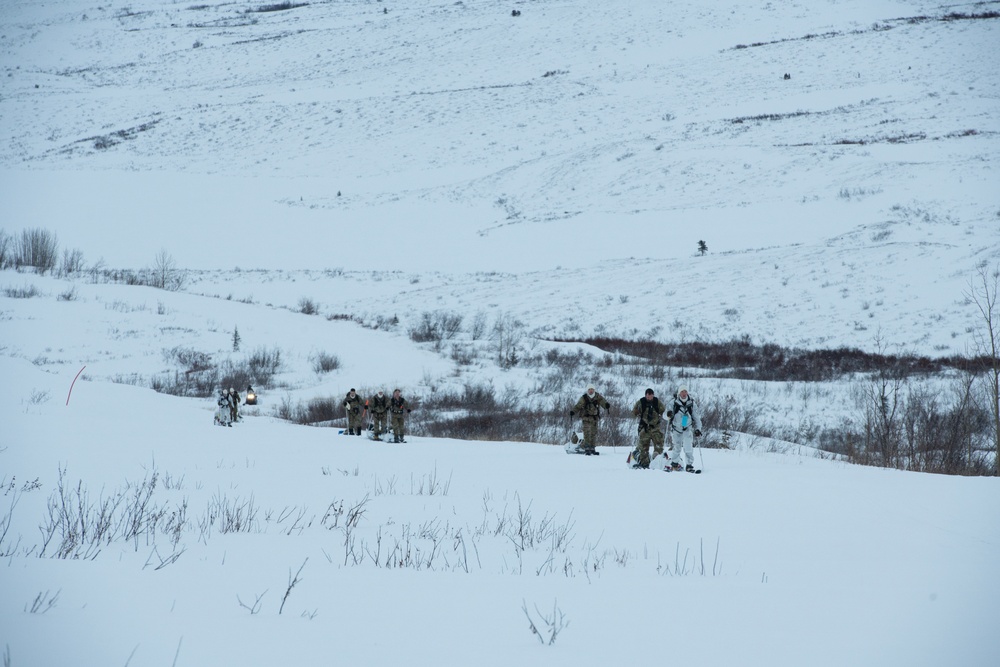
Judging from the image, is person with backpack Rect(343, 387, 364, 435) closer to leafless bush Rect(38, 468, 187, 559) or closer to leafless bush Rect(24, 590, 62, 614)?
leafless bush Rect(38, 468, 187, 559)

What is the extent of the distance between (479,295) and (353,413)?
2226 cm

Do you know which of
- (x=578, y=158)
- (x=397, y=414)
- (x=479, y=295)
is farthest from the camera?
(x=578, y=158)

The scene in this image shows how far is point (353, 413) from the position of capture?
64.5ft

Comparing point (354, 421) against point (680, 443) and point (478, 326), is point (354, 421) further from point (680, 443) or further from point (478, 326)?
point (478, 326)

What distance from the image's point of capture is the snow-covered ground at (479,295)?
3.97 metres

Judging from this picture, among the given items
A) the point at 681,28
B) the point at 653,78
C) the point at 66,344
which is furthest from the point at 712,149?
the point at 66,344

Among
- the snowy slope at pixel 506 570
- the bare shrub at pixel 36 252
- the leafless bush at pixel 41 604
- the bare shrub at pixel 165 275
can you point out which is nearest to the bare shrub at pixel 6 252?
the bare shrub at pixel 36 252

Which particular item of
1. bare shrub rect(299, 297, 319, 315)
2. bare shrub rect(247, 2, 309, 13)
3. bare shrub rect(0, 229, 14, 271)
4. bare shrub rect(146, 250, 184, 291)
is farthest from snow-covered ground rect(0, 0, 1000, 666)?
bare shrub rect(0, 229, 14, 271)

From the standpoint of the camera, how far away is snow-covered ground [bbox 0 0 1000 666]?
3971mm

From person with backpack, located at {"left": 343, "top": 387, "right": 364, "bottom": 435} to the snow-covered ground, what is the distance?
1.15 metres

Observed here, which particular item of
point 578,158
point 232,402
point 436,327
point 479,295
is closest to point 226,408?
point 232,402

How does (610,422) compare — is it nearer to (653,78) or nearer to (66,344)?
(66,344)

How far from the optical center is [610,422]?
20172 millimetres

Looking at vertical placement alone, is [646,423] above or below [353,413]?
above
